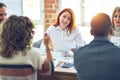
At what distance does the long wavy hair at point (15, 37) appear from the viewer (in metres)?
1.90

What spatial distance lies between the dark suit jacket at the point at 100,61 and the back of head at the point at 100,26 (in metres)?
0.05

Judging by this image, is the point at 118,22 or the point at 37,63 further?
the point at 118,22

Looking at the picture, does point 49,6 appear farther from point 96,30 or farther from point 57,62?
point 96,30

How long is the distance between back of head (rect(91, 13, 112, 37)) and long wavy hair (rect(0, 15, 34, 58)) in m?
0.49

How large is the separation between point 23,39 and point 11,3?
8.65ft

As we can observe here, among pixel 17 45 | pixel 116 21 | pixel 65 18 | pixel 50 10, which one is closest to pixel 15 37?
pixel 17 45

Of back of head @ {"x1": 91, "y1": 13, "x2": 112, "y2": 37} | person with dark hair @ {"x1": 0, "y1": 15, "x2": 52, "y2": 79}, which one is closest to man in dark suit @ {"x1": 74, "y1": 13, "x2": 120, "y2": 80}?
back of head @ {"x1": 91, "y1": 13, "x2": 112, "y2": 37}

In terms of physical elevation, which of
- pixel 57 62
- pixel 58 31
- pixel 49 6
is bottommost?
pixel 57 62

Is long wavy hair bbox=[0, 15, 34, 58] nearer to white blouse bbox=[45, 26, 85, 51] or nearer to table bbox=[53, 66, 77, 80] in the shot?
table bbox=[53, 66, 77, 80]

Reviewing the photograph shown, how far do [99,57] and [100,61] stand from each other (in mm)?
28

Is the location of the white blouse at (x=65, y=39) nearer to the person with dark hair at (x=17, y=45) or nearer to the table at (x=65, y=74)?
the table at (x=65, y=74)

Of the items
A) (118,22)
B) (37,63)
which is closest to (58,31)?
(118,22)

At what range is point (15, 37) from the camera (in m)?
1.89

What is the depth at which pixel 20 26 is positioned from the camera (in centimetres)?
191
